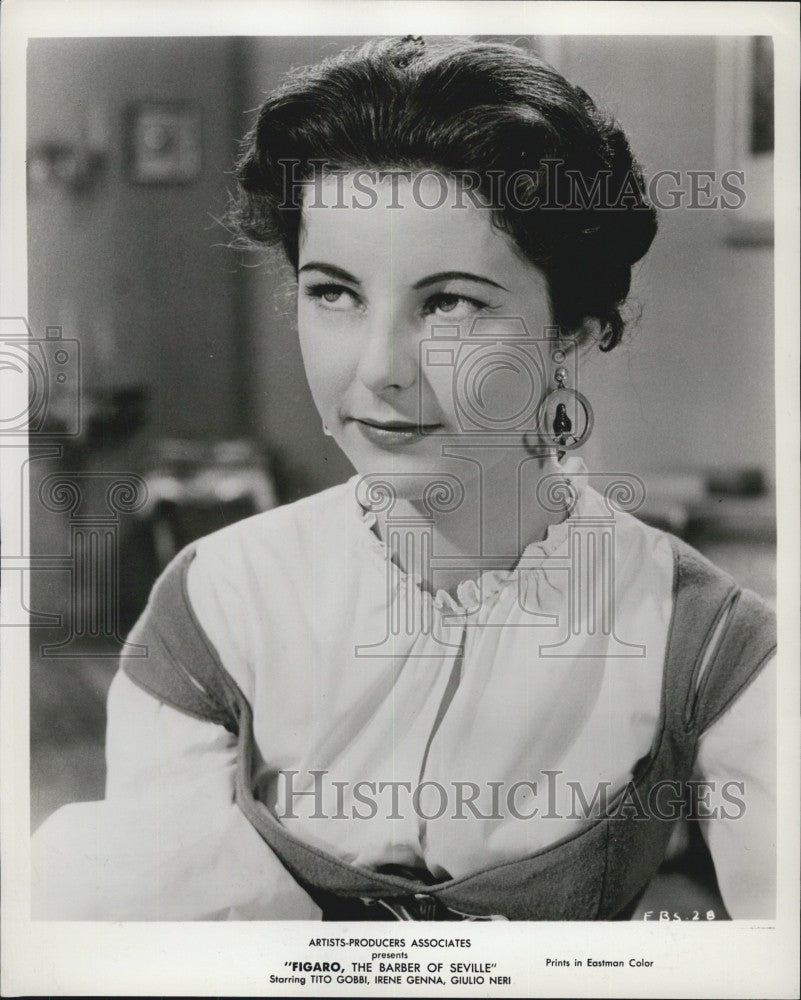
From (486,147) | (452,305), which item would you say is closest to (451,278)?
(452,305)

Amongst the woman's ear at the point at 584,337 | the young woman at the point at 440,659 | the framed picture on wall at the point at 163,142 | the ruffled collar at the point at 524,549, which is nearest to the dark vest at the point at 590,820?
the young woman at the point at 440,659

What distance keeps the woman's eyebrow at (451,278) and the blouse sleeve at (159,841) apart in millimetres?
487

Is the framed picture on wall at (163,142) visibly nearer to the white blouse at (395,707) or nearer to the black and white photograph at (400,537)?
the black and white photograph at (400,537)

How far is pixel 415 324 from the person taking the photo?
0.93 m

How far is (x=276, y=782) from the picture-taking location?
38.7 inches

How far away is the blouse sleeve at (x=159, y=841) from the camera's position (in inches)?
38.5

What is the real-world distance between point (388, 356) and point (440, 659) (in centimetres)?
30

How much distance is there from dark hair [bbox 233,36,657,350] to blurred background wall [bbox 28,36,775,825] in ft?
0.08

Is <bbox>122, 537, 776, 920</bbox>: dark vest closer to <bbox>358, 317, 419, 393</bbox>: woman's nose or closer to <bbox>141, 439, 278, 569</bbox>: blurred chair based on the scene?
<bbox>141, 439, 278, 569</bbox>: blurred chair

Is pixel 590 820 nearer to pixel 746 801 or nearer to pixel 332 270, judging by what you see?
pixel 746 801

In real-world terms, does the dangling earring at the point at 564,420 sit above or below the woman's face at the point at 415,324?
below


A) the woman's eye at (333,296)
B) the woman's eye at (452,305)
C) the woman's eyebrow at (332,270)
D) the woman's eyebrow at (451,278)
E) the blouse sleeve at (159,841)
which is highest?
the woman's eyebrow at (332,270)

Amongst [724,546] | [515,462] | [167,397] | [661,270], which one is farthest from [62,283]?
[724,546]

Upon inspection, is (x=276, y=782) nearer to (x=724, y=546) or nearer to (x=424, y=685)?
(x=424, y=685)
